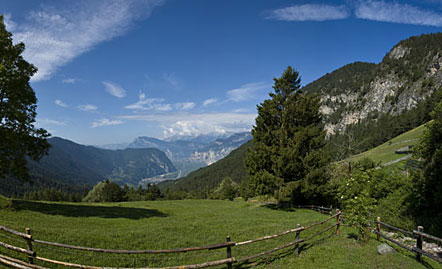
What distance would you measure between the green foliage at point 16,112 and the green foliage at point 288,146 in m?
22.2

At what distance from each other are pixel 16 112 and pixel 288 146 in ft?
84.2

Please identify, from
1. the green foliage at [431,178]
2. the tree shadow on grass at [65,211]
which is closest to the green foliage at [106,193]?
the tree shadow on grass at [65,211]

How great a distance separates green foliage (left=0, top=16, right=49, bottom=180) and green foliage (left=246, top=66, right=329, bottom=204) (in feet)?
72.9

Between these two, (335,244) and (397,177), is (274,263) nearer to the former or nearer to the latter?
(335,244)

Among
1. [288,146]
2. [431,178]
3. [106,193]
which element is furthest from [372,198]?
[106,193]

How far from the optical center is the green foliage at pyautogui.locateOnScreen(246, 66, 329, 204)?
25.3m

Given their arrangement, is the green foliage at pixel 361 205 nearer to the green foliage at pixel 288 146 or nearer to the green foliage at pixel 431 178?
the green foliage at pixel 431 178

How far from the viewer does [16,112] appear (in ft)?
59.3

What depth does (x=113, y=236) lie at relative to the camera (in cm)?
1375

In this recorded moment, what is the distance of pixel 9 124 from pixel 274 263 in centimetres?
2263

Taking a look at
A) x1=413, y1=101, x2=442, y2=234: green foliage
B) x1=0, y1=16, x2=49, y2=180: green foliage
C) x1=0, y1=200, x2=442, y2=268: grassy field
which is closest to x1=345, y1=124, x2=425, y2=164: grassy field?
x1=413, y1=101, x2=442, y2=234: green foliage

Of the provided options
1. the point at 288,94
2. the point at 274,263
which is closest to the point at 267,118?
the point at 288,94

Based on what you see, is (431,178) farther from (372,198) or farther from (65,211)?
(65,211)

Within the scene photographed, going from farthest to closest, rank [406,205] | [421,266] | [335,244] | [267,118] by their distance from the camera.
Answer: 1. [267,118]
2. [406,205]
3. [335,244]
4. [421,266]
